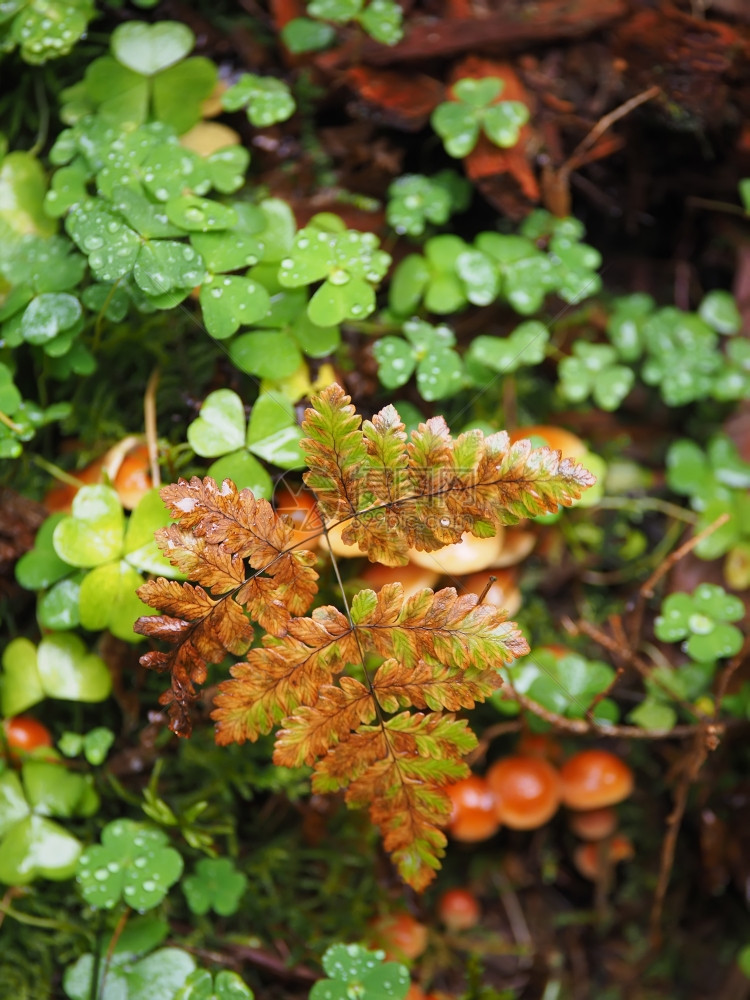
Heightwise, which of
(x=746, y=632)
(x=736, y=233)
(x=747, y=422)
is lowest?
(x=746, y=632)

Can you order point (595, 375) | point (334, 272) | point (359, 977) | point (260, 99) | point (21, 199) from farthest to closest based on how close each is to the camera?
point (595, 375), point (260, 99), point (21, 199), point (334, 272), point (359, 977)

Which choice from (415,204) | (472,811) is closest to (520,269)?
(415,204)

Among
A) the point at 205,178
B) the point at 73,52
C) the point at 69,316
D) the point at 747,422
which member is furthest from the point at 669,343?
the point at 73,52

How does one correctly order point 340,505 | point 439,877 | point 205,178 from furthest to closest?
point 439,877, point 205,178, point 340,505

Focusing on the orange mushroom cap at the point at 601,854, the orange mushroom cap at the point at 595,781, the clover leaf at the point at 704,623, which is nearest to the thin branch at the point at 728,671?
the clover leaf at the point at 704,623

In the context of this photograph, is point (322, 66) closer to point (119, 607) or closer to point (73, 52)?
point (73, 52)

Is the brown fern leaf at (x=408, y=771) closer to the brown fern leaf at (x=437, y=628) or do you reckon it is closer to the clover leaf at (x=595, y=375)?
the brown fern leaf at (x=437, y=628)

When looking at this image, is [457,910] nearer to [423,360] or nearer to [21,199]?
[423,360]
